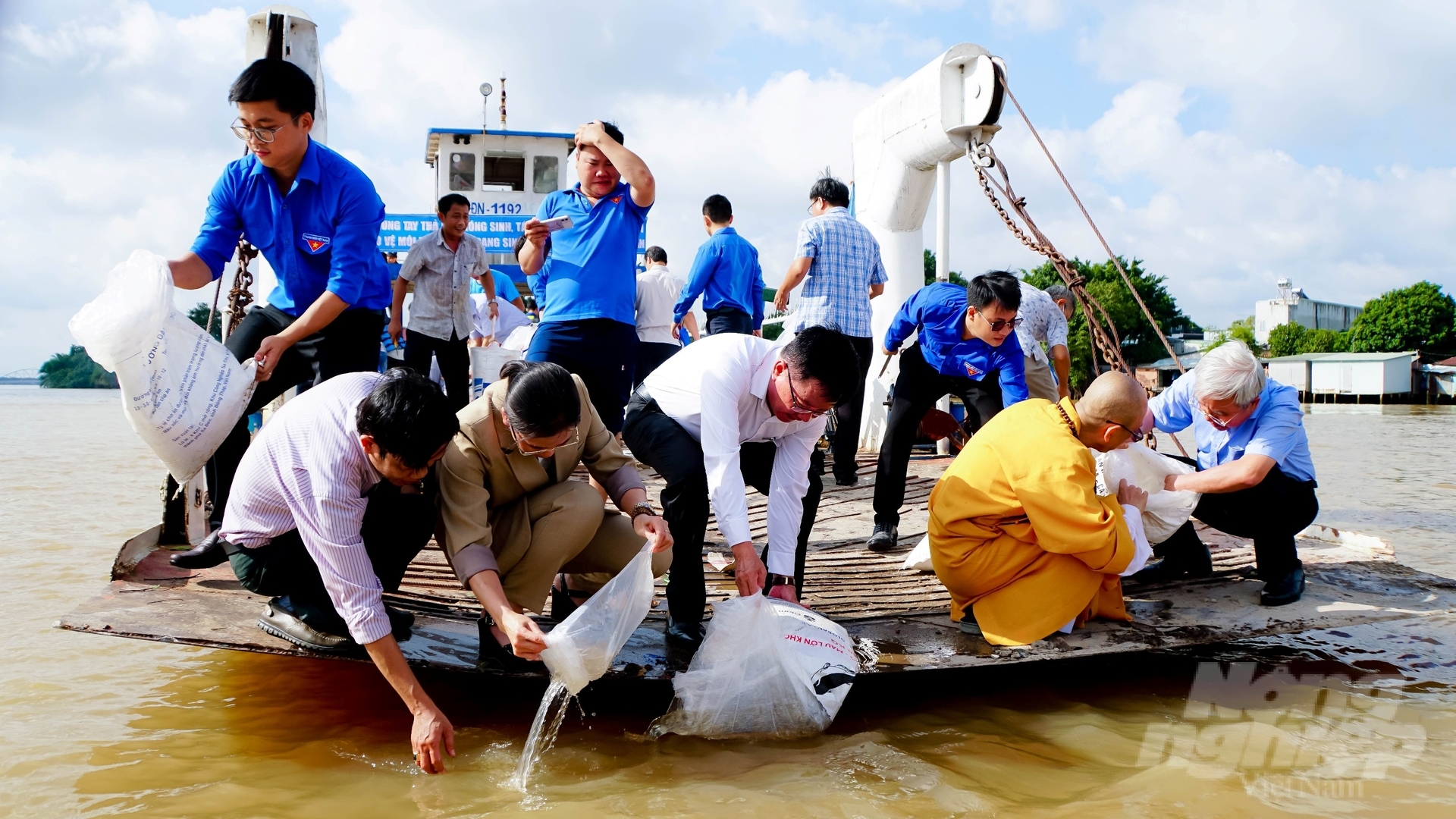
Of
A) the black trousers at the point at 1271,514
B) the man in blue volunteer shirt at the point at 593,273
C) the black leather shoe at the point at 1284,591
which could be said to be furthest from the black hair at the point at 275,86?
the black leather shoe at the point at 1284,591

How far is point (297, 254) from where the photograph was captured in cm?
318

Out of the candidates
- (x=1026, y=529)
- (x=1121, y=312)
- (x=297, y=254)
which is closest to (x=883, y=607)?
(x=1026, y=529)

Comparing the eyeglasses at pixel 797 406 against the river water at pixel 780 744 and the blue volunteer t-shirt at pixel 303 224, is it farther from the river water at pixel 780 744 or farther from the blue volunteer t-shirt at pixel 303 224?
the blue volunteer t-shirt at pixel 303 224

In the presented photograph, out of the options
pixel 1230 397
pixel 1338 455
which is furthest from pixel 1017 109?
pixel 1338 455

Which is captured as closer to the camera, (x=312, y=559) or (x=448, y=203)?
(x=312, y=559)

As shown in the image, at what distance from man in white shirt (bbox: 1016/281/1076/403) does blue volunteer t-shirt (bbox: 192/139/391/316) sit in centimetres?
427

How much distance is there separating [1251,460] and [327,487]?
2.92 m

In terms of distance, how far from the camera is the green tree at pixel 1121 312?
3759 cm

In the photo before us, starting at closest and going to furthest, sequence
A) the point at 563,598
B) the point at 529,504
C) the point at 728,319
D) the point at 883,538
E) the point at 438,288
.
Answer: the point at 529,504, the point at 563,598, the point at 883,538, the point at 438,288, the point at 728,319

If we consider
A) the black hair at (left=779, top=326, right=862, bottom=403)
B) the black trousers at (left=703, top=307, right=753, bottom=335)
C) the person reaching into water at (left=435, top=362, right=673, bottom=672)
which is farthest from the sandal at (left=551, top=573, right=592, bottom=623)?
the black trousers at (left=703, top=307, right=753, bottom=335)

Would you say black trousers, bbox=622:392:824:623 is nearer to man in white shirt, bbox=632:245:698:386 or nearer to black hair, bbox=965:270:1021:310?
black hair, bbox=965:270:1021:310

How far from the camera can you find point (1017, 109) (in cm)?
618

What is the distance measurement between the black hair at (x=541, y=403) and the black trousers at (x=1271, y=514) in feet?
8.01

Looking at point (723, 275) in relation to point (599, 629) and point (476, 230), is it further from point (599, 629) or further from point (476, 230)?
point (476, 230)
